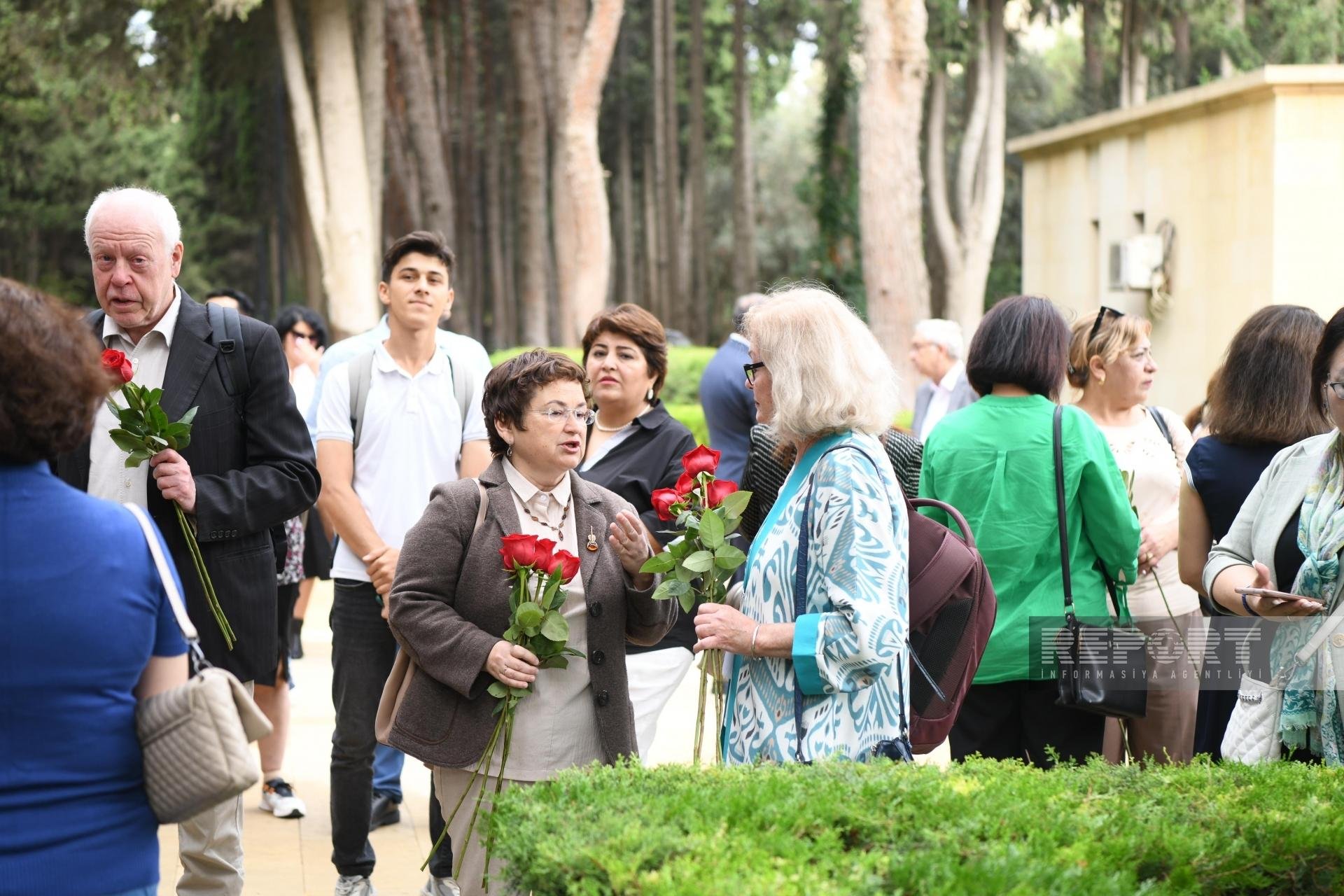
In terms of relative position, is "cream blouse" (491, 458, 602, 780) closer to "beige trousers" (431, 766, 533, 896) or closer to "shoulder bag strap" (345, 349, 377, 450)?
"beige trousers" (431, 766, 533, 896)

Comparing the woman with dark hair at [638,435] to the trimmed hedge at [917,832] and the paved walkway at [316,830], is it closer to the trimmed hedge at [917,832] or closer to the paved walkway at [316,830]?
the paved walkway at [316,830]

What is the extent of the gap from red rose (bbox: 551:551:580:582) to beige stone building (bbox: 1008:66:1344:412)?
39.5 ft

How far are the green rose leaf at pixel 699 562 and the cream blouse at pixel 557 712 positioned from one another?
49 centimetres

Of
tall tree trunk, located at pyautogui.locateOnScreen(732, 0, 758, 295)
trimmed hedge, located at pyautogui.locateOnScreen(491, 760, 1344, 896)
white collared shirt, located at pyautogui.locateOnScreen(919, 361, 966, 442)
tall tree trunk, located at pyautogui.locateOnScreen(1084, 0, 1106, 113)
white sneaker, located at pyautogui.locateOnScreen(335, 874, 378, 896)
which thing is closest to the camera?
trimmed hedge, located at pyautogui.locateOnScreen(491, 760, 1344, 896)

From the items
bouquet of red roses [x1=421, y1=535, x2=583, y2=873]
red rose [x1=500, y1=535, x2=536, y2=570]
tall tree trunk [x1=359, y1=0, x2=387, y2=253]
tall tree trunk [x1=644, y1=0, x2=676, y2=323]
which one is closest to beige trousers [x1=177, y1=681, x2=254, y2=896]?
bouquet of red roses [x1=421, y1=535, x2=583, y2=873]

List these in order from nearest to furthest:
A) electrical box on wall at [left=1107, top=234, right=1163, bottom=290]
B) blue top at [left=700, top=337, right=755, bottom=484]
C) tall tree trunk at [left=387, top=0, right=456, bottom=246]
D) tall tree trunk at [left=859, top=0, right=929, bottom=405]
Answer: blue top at [left=700, top=337, right=755, bottom=484] → tall tree trunk at [left=859, top=0, right=929, bottom=405] → electrical box on wall at [left=1107, top=234, right=1163, bottom=290] → tall tree trunk at [left=387, top=0, right=456, bottom=246]

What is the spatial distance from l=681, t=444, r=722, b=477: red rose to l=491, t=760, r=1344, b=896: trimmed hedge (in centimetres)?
82

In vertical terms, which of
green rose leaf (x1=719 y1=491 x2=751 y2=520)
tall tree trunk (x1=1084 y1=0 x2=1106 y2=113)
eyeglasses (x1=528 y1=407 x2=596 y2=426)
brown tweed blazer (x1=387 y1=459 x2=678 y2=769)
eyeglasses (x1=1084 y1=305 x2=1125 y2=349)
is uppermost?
tall tree trunk (x1=1084 y1=0 x2=1106 y2=113)

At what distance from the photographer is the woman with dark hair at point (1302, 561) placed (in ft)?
12.2

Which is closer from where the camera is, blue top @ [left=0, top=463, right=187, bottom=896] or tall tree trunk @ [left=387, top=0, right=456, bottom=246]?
blue top @ [left=0, top=463, right=187, bottom=896]

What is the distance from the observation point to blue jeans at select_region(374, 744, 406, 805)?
6645 mm

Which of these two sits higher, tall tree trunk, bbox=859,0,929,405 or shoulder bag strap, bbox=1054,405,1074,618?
tall tree trunk, bbox=859,0,929,405

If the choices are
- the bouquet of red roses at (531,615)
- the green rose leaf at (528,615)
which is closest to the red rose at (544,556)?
the bouquet of red roses at (531,615)

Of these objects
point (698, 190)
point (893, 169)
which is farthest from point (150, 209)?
point (698, 190)
